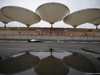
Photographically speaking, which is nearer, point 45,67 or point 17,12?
point 45,67

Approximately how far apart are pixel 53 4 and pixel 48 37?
1180 centimetres

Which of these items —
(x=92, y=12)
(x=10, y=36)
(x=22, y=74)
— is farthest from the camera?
(x=92, y=12)

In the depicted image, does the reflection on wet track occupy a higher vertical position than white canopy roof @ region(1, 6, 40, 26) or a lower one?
lower

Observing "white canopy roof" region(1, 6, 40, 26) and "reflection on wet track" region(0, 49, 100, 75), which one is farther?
"white canopy roof" region(1, 6, 40, 26)

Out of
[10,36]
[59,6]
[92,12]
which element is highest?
[59,6]

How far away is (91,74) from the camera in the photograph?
3.65ft

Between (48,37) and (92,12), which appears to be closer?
(48,37)

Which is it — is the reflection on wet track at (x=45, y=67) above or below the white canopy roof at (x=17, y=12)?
below

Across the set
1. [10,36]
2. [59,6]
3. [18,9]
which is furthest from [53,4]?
[10,36]

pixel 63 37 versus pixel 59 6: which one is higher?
pixel 59 6

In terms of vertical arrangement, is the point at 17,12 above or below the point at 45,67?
above

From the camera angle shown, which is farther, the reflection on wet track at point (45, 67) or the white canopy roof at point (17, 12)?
the white canopy roof at point (17, 12)

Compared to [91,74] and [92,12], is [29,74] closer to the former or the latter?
[91,74]

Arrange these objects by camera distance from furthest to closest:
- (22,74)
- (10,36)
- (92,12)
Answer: (92,12), (10,36), (22,74)
